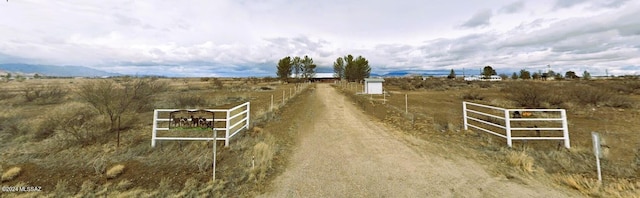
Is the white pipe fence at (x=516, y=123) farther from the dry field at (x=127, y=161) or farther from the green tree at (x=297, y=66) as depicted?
the green tree at (x=297, y=66)

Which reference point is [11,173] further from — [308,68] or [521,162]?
[308,68]

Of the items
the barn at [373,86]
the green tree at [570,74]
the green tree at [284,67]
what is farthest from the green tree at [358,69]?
the green tree at [570,74]

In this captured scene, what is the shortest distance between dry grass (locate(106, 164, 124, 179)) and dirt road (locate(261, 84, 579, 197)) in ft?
11.6

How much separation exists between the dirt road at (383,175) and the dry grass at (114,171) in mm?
3540

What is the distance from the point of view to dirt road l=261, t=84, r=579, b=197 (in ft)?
13.9

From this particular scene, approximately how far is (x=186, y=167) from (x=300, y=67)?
72844 millimetres

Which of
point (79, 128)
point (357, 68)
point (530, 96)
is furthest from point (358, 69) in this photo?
point (79, 128)

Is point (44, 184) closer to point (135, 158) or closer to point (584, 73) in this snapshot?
point (135, 158)

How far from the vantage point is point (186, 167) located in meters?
5.72

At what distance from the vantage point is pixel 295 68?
250ft

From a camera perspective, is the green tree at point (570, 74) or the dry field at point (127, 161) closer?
the dry field at point (127, 161)

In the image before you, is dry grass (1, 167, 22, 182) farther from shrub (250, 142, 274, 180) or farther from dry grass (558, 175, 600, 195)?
dry grass (558, 175, 600, 195)

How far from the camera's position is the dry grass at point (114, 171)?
17.7 ft

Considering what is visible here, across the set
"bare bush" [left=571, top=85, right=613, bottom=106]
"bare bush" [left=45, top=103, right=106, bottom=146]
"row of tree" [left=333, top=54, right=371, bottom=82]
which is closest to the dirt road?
"bare bush" [left=45, top=103, right=106, bottom=146]
